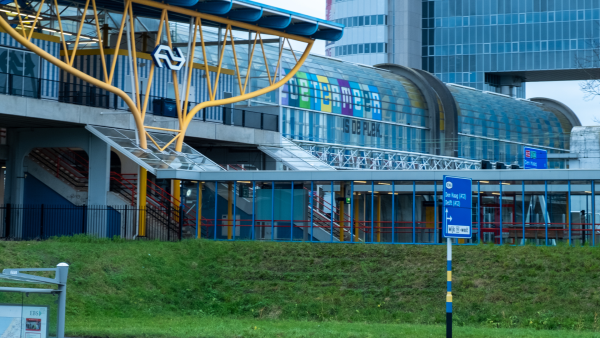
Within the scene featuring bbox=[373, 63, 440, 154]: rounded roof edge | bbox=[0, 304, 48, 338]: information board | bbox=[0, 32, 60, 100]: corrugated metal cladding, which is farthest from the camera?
bbox=[373, 63, 440, 154]: rounded roof edge

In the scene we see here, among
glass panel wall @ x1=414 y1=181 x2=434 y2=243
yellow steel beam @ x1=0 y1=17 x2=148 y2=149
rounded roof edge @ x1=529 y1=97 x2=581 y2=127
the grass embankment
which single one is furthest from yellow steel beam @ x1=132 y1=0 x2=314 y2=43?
rounded roof edge @ x1=529 y1=97 x2=581 y2=127

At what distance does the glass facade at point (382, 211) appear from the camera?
32.7 m

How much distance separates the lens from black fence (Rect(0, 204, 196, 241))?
3438 centimetres

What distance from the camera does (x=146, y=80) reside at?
40938 millimetres

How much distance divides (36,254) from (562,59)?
314ft

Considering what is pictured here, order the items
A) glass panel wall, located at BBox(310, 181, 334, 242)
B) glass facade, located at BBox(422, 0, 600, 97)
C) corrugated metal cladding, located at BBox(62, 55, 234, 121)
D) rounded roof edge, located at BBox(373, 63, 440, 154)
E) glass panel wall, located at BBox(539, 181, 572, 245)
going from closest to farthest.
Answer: glass panel wall, located at BBox(539, 181, 572, 245)
glass panel wall, located at BBox(310, 181, 334, 242)
corrugated metal cladding, located at BBox(62, 55, 234, 121)
rounded roof edge, located at BBox(373, 63, 440, 154)
glass facade, located at BBox(422, 0, 600, 97)

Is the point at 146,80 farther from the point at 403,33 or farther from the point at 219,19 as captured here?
the point at 403,33

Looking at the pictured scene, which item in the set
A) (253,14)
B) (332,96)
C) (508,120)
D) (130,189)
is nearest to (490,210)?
(253,14)

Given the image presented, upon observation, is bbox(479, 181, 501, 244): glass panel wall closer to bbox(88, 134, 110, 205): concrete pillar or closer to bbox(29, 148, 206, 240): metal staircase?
bbox(29, 148, 206, 240): metal staircase

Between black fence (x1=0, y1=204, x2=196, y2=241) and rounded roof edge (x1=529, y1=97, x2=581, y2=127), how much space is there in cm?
6066

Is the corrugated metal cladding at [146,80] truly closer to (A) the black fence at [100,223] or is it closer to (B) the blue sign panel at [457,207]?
(A) the black fence at [100,223]

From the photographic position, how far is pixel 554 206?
33.8 metres

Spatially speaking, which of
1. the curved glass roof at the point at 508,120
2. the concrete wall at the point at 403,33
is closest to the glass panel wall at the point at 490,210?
the curved glass roof at the point at 508,120

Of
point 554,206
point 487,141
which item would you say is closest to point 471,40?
point 487,141
